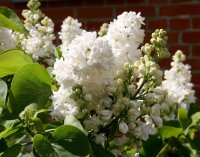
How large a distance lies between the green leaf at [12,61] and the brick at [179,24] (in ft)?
5.89

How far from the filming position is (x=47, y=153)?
909 mm

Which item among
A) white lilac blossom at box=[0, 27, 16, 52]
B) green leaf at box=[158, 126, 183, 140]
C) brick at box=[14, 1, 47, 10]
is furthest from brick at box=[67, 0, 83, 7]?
white lilac blossom at box=[0, 27, 16, 52]

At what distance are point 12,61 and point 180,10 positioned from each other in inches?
72.2

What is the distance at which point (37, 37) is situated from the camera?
1.59 m

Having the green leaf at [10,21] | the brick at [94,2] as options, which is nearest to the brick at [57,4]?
the brick at [94,2]

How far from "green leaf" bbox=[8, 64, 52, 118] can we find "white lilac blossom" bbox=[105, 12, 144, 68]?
5.5 inches

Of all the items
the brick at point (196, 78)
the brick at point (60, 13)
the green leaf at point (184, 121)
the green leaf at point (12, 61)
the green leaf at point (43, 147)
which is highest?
the green leaf at point (12, 61)

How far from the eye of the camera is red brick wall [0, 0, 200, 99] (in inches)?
108

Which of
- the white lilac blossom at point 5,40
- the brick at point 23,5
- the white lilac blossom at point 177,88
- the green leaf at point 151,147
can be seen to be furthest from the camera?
the brick at point 23,5

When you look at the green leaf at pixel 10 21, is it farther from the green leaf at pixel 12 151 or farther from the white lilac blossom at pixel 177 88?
the white lilac blossom at pixel 177 88

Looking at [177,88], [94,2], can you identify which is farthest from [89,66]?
[94,2]

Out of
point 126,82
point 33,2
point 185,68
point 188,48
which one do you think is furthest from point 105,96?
point 188,48

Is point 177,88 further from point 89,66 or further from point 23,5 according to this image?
point 23,5

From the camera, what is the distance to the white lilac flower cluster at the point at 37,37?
60.9 inches
